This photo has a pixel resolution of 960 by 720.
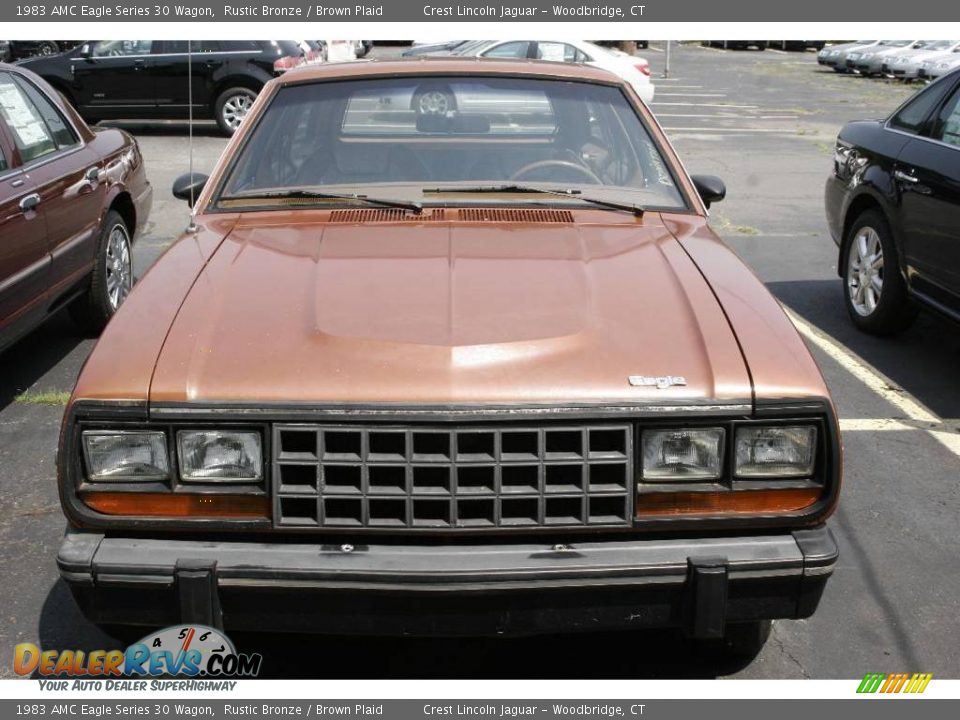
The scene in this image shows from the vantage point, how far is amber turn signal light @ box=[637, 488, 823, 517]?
2816 millimetres

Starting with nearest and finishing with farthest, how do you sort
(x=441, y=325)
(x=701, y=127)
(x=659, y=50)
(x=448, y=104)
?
(x=441, y=325)
(x=448, y=104)
(x=701, y=127)
(x=659, y=50)

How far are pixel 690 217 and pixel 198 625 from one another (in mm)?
2220

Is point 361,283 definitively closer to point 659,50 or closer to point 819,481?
point 819,481

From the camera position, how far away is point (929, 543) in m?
4.24

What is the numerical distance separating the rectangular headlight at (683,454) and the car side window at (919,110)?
439 centimetres

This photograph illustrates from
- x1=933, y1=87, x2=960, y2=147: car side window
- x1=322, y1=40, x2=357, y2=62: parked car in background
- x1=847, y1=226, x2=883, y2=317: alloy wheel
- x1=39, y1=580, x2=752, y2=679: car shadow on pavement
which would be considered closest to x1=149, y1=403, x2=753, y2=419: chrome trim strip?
x1=39, y1=580, x2=752, y2=679: car shadow on pavement

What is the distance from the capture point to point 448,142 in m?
4.27

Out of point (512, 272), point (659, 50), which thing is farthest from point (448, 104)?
point (659, 50)

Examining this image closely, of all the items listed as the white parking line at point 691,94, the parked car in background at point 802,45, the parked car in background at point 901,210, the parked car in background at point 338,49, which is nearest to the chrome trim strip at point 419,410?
the parked car in background at point 901,210

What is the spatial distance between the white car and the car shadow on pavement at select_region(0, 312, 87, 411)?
1217 centimetres

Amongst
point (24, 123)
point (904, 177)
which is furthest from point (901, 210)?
point (24, 123)

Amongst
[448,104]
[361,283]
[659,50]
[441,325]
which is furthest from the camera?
[659,50]

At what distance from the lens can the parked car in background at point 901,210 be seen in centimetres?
587

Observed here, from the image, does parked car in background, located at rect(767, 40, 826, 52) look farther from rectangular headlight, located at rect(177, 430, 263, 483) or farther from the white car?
rectangular headlight, located at rect(177, 430, 263, 483)
